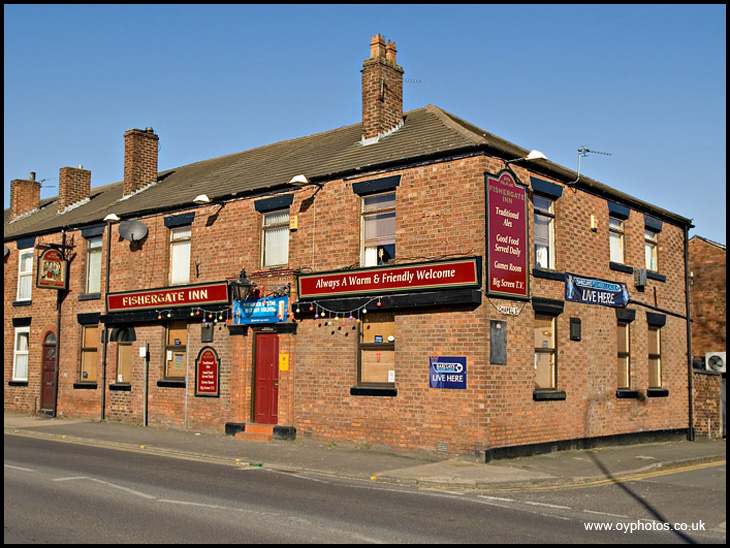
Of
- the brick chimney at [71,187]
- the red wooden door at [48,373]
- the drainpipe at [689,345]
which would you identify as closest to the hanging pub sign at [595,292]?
the drainpipe at [689,345]

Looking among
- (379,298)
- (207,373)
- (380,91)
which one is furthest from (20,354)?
(380,91)

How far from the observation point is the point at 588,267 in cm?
1900

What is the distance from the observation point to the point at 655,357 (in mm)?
21562

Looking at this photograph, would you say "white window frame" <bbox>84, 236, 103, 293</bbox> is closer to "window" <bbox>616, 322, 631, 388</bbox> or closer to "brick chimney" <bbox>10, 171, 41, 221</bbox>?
"brick chimney" <bbox>10, 171, 41, 221</bbox>

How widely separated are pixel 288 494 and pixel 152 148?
747 inches

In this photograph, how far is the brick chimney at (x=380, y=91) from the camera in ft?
65.4

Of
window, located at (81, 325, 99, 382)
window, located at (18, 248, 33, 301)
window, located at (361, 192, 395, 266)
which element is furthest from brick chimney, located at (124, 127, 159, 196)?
window, located at (361, 192, 395, 266)

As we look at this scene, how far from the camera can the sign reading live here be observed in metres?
16.0

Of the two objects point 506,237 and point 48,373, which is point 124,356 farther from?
point 506,237

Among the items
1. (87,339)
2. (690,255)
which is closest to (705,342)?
(690,255)

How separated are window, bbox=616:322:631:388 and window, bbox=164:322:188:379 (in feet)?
38.3

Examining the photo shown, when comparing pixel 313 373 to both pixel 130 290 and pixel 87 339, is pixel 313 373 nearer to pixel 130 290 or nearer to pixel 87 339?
pixel 130 290

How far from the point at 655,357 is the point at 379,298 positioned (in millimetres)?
9133

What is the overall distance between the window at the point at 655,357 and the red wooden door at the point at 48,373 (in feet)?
60.2
